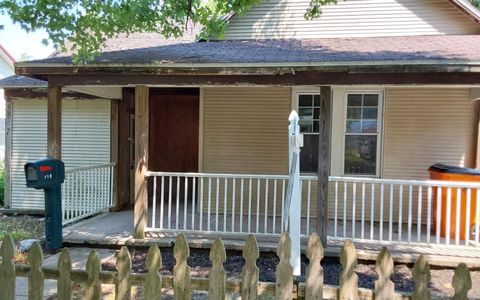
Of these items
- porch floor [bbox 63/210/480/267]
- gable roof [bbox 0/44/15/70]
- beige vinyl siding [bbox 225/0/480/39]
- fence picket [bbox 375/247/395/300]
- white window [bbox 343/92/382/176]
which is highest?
gable roof [bbox 0/44/15/70]

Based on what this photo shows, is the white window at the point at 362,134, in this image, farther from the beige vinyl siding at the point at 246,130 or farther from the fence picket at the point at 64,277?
the fence picket at the point at 64,277

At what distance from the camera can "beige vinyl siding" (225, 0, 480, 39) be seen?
22.0ft

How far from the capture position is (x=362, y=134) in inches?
265

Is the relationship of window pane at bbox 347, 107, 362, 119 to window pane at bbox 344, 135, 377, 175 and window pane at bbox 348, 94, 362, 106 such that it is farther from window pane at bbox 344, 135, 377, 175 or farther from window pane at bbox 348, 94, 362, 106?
window pane at bbox 344, 135, 377, 175

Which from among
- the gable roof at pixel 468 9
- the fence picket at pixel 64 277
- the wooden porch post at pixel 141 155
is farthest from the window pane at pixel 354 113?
the fence picket at pixel 64 277

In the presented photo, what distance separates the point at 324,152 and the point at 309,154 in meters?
2.02

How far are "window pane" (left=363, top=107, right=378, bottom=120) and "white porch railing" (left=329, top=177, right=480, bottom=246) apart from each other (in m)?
1.28

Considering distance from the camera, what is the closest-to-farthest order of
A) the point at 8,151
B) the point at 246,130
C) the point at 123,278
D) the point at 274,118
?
1. the point at 123,278
2. the point at 274,118
3. the point at 246,130
4. the point at 8,151

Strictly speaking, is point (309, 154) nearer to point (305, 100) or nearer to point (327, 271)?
point (305, 100)

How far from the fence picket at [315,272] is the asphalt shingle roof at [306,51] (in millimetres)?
3016

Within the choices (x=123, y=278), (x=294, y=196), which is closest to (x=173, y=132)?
(x=294, y=196)

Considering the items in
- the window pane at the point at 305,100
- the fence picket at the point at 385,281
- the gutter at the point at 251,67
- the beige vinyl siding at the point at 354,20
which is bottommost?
the fence picket at the point at 385,281

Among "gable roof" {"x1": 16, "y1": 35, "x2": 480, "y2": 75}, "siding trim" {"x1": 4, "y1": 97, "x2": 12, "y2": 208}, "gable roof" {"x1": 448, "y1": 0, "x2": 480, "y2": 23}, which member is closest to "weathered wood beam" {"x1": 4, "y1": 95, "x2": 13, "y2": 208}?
"siding trim" {"x1": 4, "y1": 97, "x2": 12, "y2": 208}

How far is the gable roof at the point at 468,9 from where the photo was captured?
6371 millimetres
